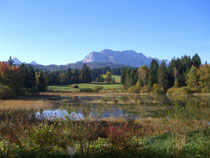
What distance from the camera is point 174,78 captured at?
79.9 meters

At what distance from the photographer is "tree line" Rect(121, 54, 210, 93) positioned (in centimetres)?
6744

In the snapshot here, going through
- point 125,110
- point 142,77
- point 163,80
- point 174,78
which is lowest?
point 125,110

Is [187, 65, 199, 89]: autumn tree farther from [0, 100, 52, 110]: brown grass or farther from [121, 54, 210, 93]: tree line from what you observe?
[0, 100, 52, 110]: brown grass

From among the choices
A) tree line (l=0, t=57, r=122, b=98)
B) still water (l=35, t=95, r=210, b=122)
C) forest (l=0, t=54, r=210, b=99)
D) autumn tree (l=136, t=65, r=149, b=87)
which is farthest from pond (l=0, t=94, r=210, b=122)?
autumn tree (l=136, t=65, r=149, b=87)

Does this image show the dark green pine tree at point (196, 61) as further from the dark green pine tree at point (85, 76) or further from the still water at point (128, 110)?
the dark green pine tree at point (85, 76)

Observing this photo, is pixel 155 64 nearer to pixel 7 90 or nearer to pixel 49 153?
pixel 7 90

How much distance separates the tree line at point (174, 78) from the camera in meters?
67.4

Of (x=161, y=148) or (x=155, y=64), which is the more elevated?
(x=155, y=64)

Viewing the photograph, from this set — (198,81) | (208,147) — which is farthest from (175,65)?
(208,147)

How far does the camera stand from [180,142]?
22.9ft

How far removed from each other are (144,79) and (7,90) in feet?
192

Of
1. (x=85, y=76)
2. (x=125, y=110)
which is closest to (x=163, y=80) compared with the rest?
(x=125, y=110)

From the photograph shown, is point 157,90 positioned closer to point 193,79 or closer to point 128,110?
point 193,79

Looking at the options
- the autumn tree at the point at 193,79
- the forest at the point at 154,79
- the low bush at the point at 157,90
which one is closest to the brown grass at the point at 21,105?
the forest at the point at 154,79
